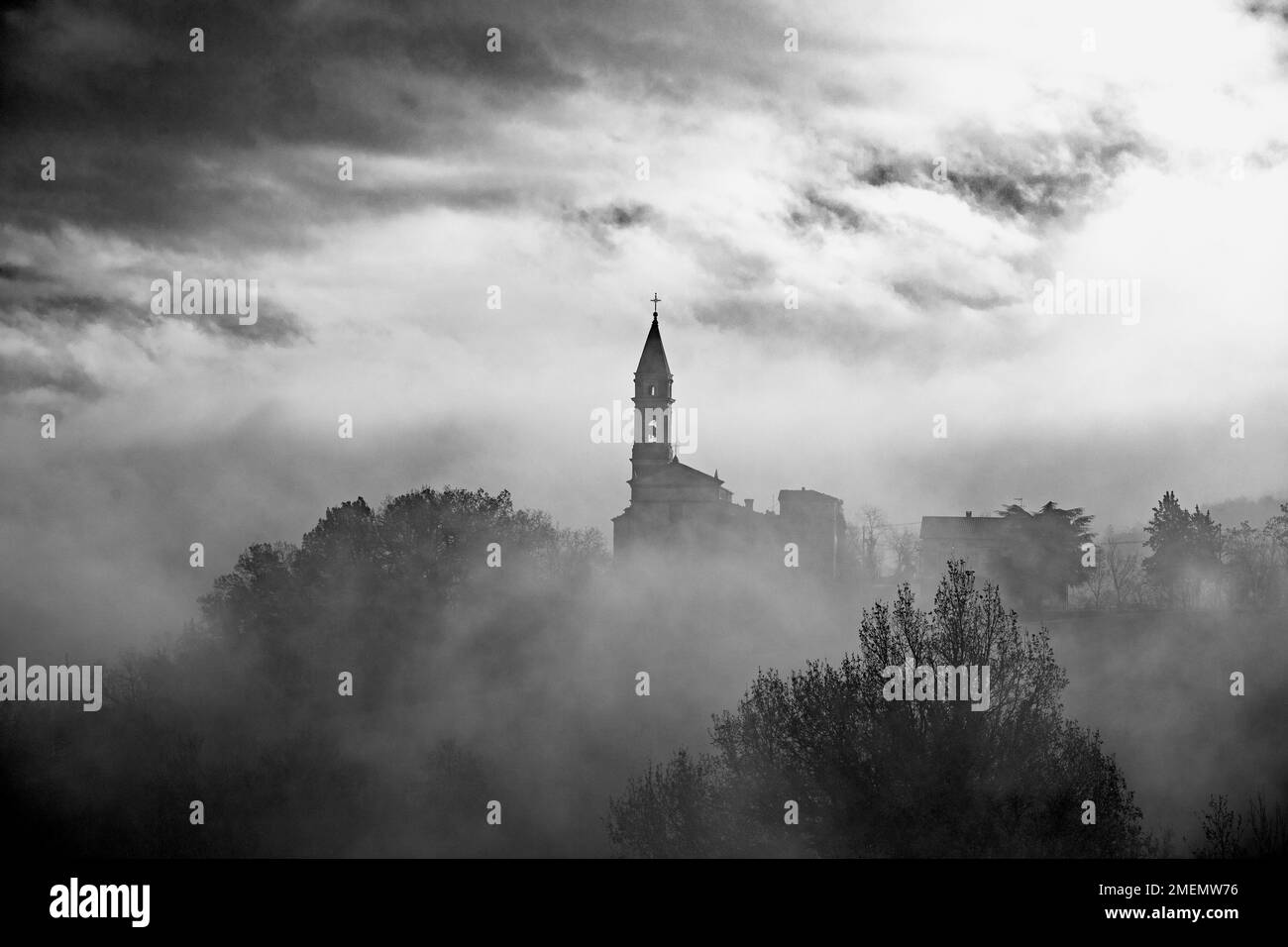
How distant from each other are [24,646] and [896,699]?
7236cm

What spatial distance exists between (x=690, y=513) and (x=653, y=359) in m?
11.2

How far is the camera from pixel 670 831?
4844 centimetres

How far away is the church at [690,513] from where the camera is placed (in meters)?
67.4

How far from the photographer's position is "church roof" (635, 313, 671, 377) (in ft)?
217

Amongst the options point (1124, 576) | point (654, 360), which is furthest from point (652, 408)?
point (1124, 576)

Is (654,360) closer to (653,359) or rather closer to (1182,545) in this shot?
(653,359)

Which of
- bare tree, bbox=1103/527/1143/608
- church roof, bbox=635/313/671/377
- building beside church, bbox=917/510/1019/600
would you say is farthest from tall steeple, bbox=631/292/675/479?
bare tree, bbox=1103/527/1143/608

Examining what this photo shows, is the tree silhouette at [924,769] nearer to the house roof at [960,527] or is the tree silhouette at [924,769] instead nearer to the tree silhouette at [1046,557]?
the tree silhouette at [1046,557]

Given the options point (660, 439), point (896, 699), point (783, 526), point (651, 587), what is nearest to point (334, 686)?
point (651, 587)

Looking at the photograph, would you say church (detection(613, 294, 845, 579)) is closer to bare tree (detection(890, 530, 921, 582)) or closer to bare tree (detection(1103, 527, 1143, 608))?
bare tree (detection(890, 530, 921, 582))

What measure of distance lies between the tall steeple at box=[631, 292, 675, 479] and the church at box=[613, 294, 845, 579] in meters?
0.06

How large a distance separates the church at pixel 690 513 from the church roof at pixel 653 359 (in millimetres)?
61

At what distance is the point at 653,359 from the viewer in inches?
2613
